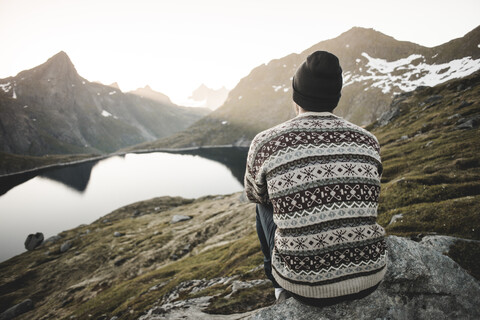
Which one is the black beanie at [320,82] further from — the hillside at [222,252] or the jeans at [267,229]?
the hillside at [222,252]

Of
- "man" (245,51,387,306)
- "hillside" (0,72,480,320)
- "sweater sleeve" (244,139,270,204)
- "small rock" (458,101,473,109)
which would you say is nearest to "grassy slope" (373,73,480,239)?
"hillside" (0,72,480,320)

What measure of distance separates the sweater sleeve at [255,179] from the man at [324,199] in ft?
0.36

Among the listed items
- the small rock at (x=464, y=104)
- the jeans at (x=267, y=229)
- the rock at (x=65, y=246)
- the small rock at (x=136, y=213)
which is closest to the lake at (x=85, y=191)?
the rock at (x=65, y=246)

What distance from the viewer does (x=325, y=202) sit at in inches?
125

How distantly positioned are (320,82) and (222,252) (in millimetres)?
28753

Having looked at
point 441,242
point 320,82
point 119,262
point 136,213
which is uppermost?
point 320,82

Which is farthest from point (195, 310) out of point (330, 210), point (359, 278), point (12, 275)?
point (12, 275)

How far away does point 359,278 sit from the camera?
11.3ft

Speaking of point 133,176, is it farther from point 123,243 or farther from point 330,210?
point 330,210

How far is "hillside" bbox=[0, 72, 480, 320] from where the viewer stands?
6707 mm

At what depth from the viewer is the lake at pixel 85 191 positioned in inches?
3605

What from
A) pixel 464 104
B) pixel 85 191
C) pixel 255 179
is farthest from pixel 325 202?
pixel 85 191

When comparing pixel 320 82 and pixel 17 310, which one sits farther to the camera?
pixel 17 310

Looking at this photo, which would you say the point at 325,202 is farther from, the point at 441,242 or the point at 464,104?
the point at 464,104
